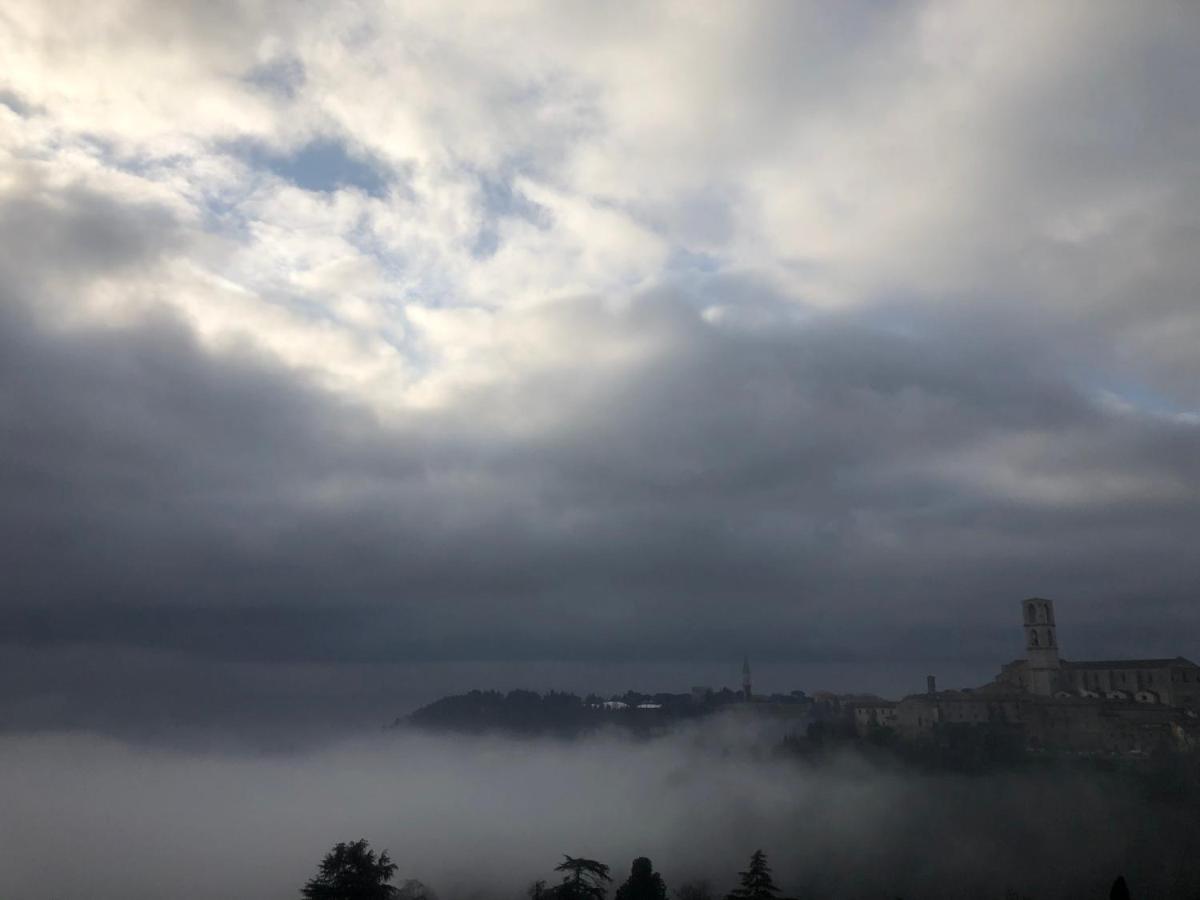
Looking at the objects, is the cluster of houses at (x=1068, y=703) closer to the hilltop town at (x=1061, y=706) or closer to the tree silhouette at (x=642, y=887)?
the hilltop town at (x=1061, y=706)

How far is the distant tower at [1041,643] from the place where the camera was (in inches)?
7219

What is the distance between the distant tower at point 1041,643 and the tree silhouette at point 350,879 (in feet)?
513

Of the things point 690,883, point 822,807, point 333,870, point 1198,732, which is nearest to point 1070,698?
point 1198,732

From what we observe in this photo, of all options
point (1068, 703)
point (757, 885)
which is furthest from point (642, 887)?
point (1068, 703)

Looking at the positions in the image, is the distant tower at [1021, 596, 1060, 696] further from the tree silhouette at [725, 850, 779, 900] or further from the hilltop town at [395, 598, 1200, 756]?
the tree silhouette at [725, 850, 779, 900]

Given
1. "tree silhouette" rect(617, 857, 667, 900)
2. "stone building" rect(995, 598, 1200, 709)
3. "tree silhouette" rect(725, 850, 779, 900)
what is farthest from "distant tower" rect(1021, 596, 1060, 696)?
"tree silhouette" rect(725, 850, 779, 900)

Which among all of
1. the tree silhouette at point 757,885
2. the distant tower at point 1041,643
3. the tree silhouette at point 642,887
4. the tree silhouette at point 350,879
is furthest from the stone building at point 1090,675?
the tree silhouette at point 350,879

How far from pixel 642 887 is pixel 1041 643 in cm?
12691

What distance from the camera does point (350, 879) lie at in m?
67.0

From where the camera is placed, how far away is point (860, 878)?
129 metres

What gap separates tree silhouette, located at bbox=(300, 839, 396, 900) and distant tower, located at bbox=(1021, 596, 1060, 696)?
156401 millimetres

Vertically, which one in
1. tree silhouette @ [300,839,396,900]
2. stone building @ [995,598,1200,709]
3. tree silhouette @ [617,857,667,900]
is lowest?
tree silhouette @ [617,857,667,900]

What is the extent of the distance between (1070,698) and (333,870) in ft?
518

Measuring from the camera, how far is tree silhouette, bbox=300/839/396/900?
6512 cm
